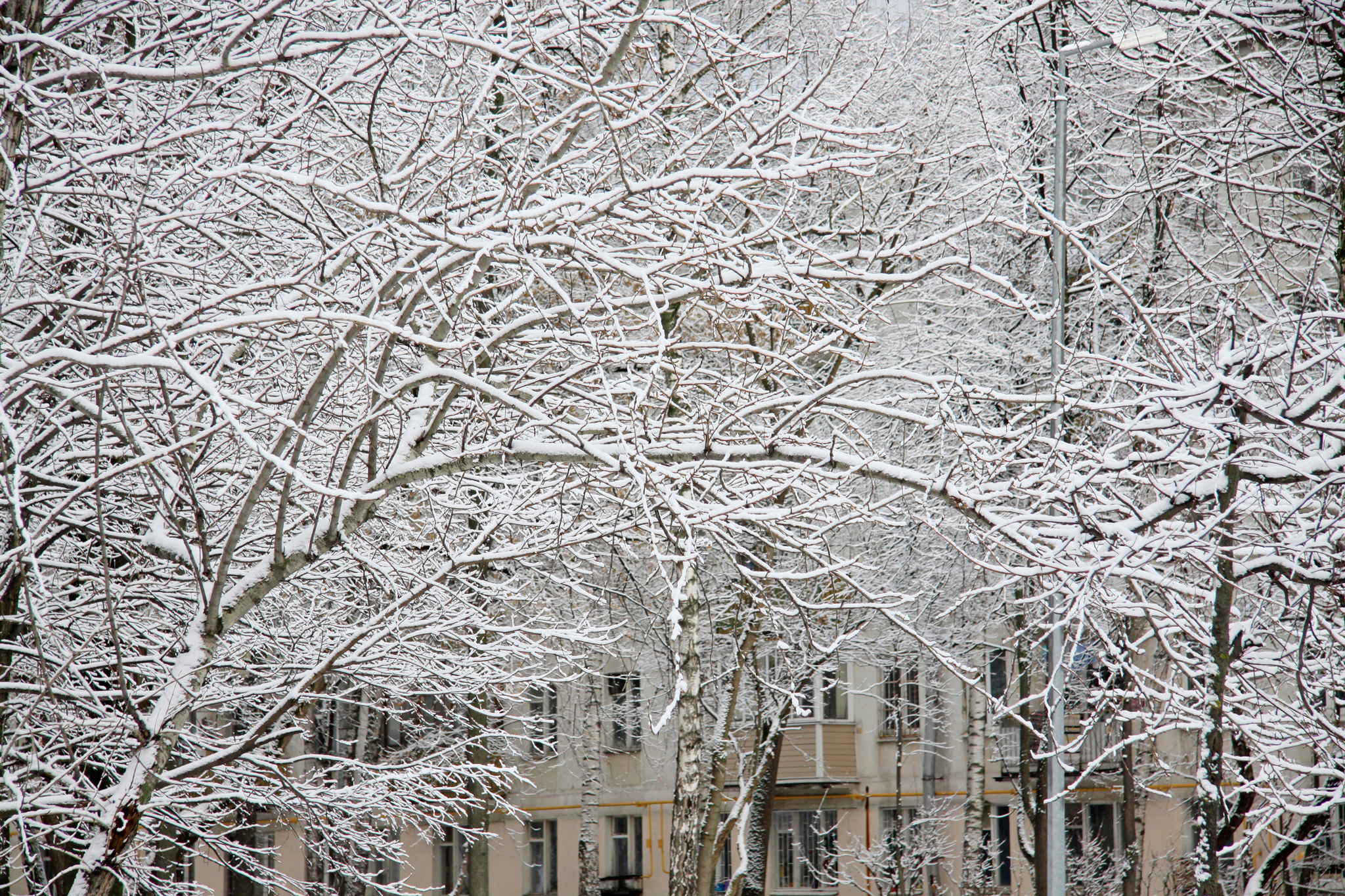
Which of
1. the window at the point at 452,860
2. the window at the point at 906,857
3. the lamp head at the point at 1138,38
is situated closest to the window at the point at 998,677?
the window at the point at 906,857

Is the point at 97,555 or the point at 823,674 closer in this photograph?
the point at 97,555

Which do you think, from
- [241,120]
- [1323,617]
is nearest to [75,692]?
[241,120]

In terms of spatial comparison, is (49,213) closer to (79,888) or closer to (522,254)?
(522,254)

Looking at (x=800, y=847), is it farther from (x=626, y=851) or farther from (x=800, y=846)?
(x=626, y=851)

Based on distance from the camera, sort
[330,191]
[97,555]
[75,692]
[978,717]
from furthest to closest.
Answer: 1. [978,717]
2. [97,555]
3. [75,692]
4. [330,191]

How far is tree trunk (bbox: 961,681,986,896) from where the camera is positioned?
18.6m

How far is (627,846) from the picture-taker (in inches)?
1195

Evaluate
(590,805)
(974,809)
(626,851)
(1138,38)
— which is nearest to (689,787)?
(1138,38)

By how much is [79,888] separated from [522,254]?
136 inches

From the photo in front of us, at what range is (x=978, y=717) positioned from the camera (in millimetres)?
19562

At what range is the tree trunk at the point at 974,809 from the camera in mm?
18609

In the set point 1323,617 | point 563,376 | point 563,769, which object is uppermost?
point 563,376

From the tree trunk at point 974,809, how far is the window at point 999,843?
9.72 ft

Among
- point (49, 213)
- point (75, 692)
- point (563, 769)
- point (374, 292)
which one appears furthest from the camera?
point (563, 769)
